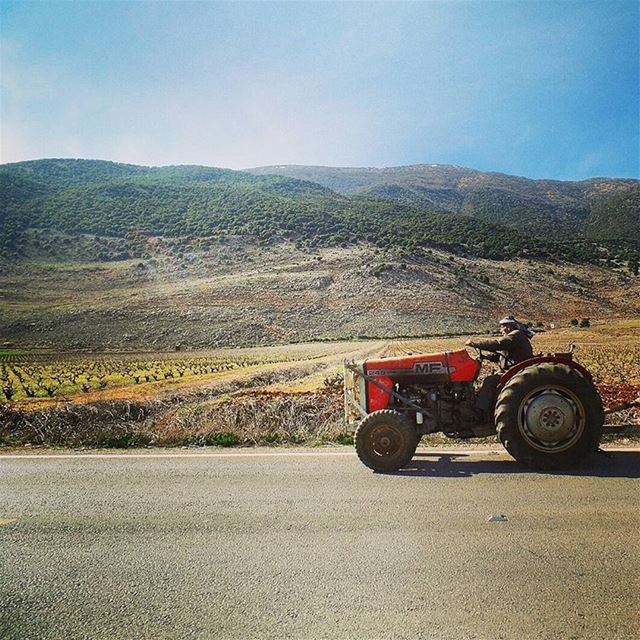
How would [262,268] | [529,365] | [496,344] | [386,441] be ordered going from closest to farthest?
1. [386,441]
2. [529,365]
3. [496,344]
4. [262,268]

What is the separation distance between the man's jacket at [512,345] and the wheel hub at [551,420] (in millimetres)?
Result: 862

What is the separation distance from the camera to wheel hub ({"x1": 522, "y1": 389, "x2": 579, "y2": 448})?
5.55m

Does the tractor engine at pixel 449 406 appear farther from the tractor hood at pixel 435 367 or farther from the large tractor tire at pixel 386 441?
the large tractor tire at pixel 386 441

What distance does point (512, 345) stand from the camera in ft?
20.5

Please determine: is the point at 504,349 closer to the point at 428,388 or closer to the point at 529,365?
the point at 529,365

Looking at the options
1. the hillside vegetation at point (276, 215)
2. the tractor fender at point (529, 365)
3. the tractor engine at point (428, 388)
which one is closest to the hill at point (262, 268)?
the hillside vegetation at point (276, 215)

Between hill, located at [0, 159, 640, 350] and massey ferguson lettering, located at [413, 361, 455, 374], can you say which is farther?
hill, located at [0, 159, 640, 350]

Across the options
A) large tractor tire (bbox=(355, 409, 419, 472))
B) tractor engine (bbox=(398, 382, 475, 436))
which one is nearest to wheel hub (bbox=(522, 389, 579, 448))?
tractor engine (bbox=(398, 382, 475, 436))

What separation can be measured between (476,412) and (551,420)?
2.99 feet

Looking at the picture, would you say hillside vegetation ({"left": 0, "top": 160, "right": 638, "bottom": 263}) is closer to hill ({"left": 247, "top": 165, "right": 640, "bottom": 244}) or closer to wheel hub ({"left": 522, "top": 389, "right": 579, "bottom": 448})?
hill ({"left": 247, "top": 165, "right": 640, "bottom": 244})

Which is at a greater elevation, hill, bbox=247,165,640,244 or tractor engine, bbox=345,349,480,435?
hill, bbox=247,165,640,244

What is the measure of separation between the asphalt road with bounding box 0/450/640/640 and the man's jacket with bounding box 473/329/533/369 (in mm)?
1464

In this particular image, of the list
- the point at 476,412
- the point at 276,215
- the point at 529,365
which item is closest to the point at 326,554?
the point at 476,412

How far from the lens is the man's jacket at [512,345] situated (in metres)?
6.15
